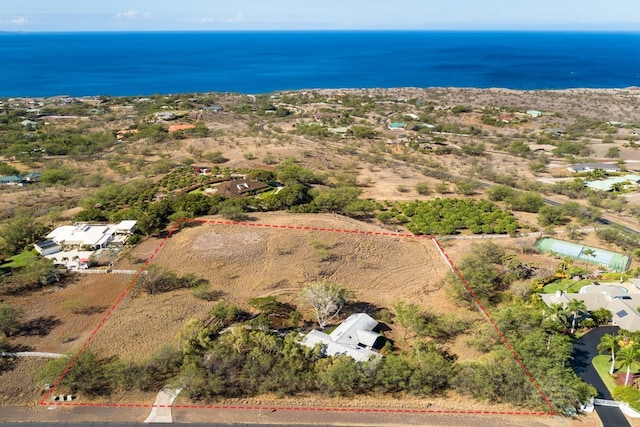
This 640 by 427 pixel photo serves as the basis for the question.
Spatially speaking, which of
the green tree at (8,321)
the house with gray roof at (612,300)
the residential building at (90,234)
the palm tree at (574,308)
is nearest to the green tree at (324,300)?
the house with gray roof at (612,300)

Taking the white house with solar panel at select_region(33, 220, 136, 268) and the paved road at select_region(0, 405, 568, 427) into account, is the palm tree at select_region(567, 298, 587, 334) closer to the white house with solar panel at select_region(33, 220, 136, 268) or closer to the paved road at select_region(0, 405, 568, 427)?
the paved road at select_region(0, 405, 568, 427)

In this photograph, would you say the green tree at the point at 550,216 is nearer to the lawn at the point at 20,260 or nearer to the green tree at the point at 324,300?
the green tree at the point at 324,300

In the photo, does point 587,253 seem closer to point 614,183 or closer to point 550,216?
point 550,216

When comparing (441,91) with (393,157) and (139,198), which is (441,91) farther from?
(139,198)

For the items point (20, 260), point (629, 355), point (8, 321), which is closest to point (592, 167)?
point (629, 355)

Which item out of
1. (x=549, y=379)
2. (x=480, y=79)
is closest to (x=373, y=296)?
(x=549, y=379)
